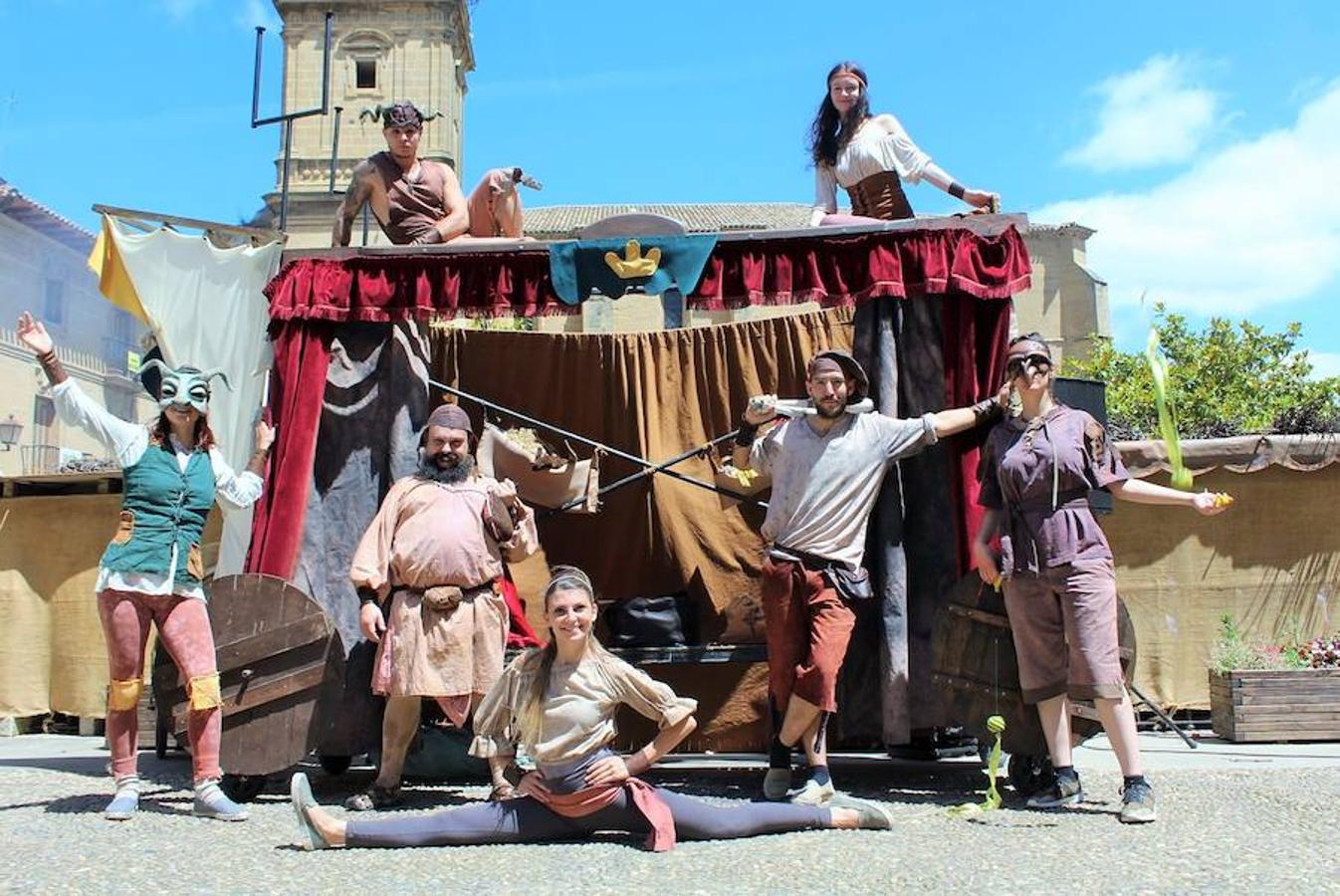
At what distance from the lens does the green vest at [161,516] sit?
4797 mm

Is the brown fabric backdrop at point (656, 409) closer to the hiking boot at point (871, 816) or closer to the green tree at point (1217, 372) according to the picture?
the hiking boot at point (871, 816)

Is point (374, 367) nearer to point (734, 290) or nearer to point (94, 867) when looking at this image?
point (734, 290)

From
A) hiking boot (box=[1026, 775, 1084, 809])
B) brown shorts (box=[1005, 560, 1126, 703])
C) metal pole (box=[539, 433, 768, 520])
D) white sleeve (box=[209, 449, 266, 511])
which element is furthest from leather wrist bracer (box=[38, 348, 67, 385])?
hiking boot (box=[1026, 775, 1084, 809])

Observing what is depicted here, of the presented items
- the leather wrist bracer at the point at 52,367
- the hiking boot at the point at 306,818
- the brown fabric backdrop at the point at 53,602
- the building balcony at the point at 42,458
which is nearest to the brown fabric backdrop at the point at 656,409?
the leather wrist bracer at the point at 52,367

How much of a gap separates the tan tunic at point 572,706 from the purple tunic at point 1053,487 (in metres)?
1.57

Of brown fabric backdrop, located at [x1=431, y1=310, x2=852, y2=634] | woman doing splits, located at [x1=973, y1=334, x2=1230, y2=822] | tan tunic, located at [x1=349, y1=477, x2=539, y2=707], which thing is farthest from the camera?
brown fabric backdrop, located at [x1=431, y1=310, x2=852, y2=634]

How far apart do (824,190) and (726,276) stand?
2.68 ft

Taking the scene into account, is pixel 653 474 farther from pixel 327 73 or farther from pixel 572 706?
pixel 327 73

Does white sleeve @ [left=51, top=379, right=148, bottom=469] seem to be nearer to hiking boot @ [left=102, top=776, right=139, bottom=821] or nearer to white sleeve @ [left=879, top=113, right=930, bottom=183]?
hiking boot @ [left=102, top=776, right=139, bottom=821]

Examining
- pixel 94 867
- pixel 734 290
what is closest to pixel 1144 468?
pixel 734 290

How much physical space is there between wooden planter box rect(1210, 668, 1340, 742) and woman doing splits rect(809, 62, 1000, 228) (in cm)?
395

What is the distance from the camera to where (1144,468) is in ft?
26.2

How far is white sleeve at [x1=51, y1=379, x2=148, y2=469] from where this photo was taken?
16.0 feet

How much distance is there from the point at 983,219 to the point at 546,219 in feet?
131
